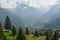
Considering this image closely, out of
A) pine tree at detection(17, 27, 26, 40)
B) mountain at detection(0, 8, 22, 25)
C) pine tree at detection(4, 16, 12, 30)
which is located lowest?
pine tree at detection(17, 27, 26, 40)

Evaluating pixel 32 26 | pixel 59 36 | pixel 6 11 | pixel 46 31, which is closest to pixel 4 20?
pixel 6 11

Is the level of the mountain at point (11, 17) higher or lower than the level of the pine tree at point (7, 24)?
higher

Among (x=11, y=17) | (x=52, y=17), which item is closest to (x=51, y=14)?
(x=52, y=17)

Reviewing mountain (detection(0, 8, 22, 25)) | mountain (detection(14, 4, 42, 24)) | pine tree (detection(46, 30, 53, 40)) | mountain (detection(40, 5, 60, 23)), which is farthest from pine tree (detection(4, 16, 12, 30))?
pine tree (detection(46, 30, 53, 40))

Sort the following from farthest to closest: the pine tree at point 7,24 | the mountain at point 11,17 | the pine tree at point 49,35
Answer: the mountain at point 11,17, the pine tree at point 7,24, the pine tree at point 49,35

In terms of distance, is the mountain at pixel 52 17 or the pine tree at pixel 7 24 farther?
the mountain at pixel 52 17

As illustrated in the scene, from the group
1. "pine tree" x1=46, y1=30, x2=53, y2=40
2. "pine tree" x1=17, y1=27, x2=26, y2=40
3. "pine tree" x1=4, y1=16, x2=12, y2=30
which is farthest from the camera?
Answer: "pine tree" x1=4, y1=16, x2=12, y2=30

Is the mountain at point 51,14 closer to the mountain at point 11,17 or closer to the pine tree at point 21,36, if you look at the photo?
the mountain at point 11,17

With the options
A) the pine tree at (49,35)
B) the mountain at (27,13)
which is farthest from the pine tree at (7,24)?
the pine tree at (49,35)

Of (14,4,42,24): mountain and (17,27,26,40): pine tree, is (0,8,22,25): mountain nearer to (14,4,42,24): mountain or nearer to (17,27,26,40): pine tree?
(14,4,42,24): mountain

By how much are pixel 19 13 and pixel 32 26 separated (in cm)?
112

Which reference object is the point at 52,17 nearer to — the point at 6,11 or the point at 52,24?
the point at 52,24

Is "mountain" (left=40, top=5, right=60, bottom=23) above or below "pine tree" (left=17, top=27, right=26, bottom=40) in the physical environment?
above

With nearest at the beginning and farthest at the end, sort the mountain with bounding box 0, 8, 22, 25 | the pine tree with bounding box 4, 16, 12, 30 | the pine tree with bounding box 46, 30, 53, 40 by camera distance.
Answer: the pine tree with bounding box 46, 30, 53, 40, the pine tree with bounding box 4, 16, 12, 30, the mountain with bounding box 0, 8, 22, 25
